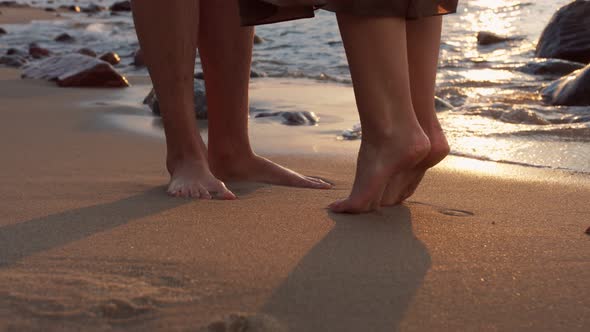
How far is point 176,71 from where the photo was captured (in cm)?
248

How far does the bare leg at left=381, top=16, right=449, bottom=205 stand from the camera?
216cm

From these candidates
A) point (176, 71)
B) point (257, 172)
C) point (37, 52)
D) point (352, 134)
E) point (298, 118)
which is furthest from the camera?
point (37, 52)

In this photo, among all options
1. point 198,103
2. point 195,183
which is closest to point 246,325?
point 195,183

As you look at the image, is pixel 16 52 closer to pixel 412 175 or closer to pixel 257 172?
pixel 257 172

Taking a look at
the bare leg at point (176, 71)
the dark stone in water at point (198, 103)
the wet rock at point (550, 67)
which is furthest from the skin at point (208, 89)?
the wet rock at point (550, 67)

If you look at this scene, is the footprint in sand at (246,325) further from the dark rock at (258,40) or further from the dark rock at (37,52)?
the dark rock at (258,40)

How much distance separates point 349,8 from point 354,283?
0.74m

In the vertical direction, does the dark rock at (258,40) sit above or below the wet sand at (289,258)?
below

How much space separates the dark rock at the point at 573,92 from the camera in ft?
15.5

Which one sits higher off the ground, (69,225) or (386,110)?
(386,110)

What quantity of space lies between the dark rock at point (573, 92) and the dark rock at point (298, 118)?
1.49 meters

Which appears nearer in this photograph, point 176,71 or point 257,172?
point 176,71

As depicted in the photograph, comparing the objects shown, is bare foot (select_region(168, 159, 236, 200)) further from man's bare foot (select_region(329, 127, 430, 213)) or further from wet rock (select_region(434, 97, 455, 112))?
wet rock (select_region(434, 97, 455, 112))

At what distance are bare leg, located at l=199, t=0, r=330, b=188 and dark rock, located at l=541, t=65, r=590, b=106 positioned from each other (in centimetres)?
259
